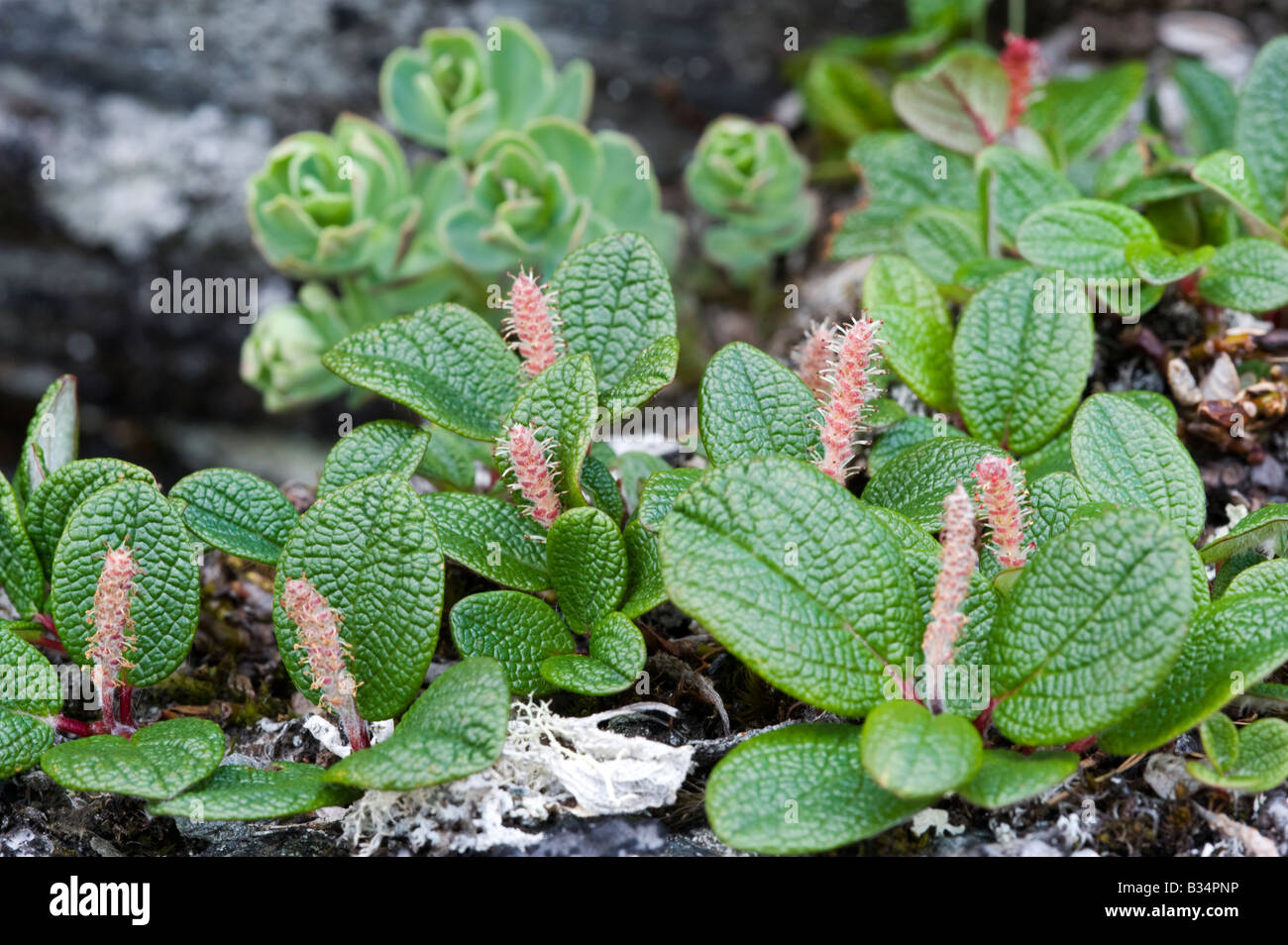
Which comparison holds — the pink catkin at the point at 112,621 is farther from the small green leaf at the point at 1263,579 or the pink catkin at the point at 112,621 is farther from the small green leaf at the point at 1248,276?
the small green leaf at the point at 1248,276

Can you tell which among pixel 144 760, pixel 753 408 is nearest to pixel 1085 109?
pixel 753 408

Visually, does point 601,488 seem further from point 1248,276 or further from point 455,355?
point 1248,276

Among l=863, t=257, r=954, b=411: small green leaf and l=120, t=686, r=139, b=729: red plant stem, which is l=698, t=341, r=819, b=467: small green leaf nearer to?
A: l=863, t=257, r=954, b=411: small green leaf

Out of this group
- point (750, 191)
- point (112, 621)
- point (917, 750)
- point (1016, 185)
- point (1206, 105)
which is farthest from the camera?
point (750, 191)

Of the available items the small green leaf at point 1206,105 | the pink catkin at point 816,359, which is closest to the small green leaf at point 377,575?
the pink catkin at point 816,359

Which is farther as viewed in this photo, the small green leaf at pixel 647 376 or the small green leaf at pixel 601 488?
the small green leaf at pixel 601 488

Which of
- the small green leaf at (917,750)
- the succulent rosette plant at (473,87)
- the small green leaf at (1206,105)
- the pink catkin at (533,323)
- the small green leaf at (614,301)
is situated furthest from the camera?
the succulent rosette plant at (473,87)

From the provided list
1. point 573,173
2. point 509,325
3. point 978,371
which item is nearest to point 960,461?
point 978,371
